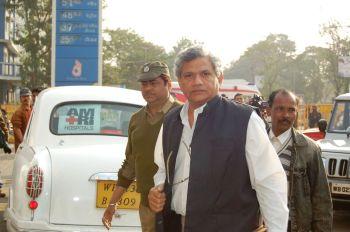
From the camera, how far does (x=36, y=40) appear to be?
1988 inches

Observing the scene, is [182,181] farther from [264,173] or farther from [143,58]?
[143,58]

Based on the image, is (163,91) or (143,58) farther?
(143,58)

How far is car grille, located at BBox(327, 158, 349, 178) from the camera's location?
8469 mm

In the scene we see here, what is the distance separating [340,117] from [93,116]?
5179 mm

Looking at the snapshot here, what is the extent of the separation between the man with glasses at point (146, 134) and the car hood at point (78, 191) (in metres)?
0.76

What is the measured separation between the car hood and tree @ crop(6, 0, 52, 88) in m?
45.7

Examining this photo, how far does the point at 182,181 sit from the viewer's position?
10.0ft

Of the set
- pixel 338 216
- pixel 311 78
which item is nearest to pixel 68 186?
pixel 338 216

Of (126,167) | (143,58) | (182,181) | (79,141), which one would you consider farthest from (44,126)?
(143,58)

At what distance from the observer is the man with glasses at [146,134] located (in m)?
4.32

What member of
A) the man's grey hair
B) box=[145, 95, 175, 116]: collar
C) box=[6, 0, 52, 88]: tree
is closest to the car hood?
box=[145, 95, 175, 116]: collar

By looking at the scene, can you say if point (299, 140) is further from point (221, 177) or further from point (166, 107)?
point (221, 177)

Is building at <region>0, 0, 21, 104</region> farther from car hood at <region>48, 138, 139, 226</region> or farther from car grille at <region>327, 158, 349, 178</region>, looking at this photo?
car hood at <region>48, 138, 139, 226</region>

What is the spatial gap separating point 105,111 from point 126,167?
1.79m
